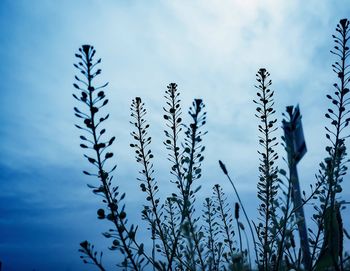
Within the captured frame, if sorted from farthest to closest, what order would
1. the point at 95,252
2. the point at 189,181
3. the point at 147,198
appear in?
1. the point at 147,198
2. the point at 189,181
3. the point at 95,252

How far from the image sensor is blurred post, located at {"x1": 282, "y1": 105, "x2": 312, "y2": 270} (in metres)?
2.28

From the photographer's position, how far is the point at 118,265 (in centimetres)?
283

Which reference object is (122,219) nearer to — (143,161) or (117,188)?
(117,188)

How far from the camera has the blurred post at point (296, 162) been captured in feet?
7.48

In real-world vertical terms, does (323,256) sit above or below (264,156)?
below

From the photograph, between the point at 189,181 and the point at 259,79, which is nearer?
the point at 189,181

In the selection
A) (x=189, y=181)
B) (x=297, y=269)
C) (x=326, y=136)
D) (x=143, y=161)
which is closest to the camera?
(x=297, y=269)

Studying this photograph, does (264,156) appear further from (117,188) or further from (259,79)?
(117,188)

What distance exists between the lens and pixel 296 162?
2904mm

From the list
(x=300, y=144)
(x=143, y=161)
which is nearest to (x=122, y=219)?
(x=300, y=144)

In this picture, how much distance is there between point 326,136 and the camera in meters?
4.64

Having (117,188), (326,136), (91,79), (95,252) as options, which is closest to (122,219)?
(95,252)

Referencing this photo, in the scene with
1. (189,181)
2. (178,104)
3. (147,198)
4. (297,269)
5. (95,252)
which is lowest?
(297,269)

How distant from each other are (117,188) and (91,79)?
4.02 ft
